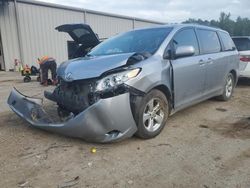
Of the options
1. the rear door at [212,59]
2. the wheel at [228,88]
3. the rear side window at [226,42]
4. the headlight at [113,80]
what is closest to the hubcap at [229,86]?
the wheel at [228,88]

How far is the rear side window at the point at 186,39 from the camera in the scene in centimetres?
496

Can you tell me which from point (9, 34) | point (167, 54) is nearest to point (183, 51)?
point (167, 54)

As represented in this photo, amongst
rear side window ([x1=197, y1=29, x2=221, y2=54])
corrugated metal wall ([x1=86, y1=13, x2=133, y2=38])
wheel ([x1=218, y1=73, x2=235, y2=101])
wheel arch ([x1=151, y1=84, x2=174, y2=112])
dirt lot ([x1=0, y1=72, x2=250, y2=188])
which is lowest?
dirt lot ([x1=0, y1=72, x2=250, y2=188])

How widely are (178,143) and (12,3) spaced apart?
16756 millimetres

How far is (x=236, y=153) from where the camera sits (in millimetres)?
3838

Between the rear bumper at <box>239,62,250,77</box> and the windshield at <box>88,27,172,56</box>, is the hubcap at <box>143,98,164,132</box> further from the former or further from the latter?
the rear bumper at <box>239,62,250,77</box>

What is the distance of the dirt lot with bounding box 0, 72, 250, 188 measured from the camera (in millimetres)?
3137

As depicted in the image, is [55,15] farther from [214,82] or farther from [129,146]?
[129,146]

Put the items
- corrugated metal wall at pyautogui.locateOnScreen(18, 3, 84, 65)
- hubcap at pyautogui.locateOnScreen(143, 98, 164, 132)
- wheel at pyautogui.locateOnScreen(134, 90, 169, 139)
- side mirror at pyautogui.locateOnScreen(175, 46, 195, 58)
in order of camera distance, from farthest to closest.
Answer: corrugated metal wall at pyautogui.locateOnScreen(18, 3, 84, 65) < side mirror at pyautogui.locateOnScreen(175, 46, 195, 58) < hubcap at pyautogui.locateOnScreen(143, 98, 164, 132) < wheel at pyautogui.locateOnScreen(134, 90, 169, 139)

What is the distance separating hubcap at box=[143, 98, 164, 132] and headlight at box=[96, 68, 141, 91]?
23.2 inches

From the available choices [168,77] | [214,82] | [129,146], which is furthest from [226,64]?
[129,146]

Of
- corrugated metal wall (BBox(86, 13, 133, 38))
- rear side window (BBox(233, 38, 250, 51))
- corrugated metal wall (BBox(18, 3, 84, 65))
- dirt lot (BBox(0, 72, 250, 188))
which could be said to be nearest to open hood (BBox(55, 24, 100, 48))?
dirt lot (BBox(0, 72, 250, 188))

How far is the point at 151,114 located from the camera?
14.2 ft

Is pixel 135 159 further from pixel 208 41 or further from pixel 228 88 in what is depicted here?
pixel 228 88
